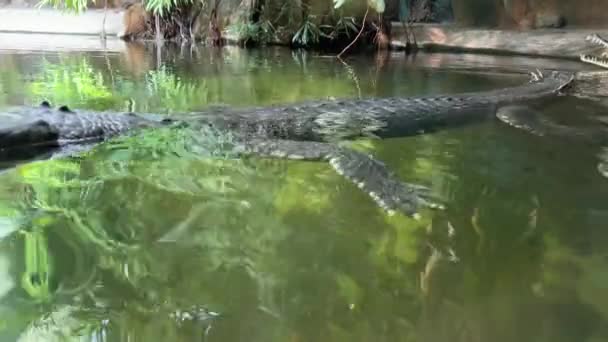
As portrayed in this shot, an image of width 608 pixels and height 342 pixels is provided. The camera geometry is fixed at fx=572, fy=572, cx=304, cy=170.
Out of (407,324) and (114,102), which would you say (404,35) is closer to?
(114,102)

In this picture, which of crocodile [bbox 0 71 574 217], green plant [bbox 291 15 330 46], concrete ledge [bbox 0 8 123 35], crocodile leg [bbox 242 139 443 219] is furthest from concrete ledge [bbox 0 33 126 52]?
crocodile leg [bbox 242 139 443 219]

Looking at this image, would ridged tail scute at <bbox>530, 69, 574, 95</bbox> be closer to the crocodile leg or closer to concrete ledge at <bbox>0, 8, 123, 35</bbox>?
the crocodile leg

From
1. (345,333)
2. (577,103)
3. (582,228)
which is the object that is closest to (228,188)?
(345,333)

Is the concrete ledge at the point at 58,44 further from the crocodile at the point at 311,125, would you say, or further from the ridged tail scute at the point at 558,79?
the ridged tail scute at the point at 558,79

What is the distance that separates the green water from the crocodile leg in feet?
0.20

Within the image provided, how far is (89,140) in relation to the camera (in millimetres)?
3154

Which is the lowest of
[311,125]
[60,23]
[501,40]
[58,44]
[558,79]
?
[311,125]

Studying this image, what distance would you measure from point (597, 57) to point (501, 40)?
1927 millimetres

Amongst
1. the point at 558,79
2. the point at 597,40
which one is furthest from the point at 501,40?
the point at 558,79

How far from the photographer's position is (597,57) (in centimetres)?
661

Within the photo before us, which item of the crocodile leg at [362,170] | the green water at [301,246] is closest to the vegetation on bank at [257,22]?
the crocodile leg at [362,170]

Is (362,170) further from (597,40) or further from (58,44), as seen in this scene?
(58,44)

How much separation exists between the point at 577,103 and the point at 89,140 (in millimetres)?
3393

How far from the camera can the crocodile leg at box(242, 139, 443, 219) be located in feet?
7.03
